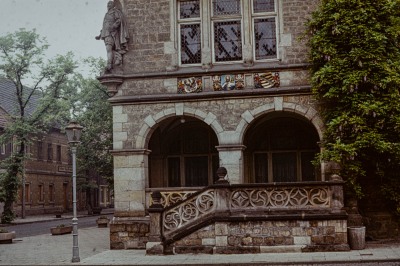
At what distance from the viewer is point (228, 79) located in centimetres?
1839

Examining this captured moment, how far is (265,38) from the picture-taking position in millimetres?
18719

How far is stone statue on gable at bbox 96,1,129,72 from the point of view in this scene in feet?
61.3

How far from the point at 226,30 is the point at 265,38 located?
1.21 meters

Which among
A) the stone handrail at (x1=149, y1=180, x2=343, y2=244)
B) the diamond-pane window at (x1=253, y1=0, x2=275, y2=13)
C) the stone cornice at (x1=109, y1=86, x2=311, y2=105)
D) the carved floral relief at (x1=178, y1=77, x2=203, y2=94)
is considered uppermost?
the diamond-pane window at (x1=253, y1=0, x2=275, y2=13)

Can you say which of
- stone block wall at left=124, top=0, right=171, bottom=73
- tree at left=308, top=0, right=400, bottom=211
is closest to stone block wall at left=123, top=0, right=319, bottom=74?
stone block wall at left=124, top=0, right=171, bottom=73

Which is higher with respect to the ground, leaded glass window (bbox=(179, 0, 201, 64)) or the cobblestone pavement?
leaded glass window (bbox=(179, 0, 201, 64))

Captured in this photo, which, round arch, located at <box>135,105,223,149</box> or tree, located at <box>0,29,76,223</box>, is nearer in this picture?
round arch, located at <box>135,105,223,149</box>

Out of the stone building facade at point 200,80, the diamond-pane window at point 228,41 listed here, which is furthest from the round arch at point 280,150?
the diamond-pane window at point 228,41

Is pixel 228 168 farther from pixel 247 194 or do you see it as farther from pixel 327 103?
pixel 327 103

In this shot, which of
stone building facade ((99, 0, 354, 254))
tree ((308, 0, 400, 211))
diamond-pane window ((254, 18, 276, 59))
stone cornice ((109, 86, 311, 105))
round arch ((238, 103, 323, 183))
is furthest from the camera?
round arch ((238, 103, 323, 183))

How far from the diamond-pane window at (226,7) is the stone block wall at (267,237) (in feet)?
22.2

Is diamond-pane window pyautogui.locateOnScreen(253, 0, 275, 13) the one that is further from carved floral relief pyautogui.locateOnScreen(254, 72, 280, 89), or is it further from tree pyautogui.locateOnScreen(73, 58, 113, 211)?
tree pyautogui.locateOnScreen(73, 58, 113, 211)

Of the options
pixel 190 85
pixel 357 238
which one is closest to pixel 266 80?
pixel 190 85

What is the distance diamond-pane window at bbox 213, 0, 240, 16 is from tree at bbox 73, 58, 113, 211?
27.0m
